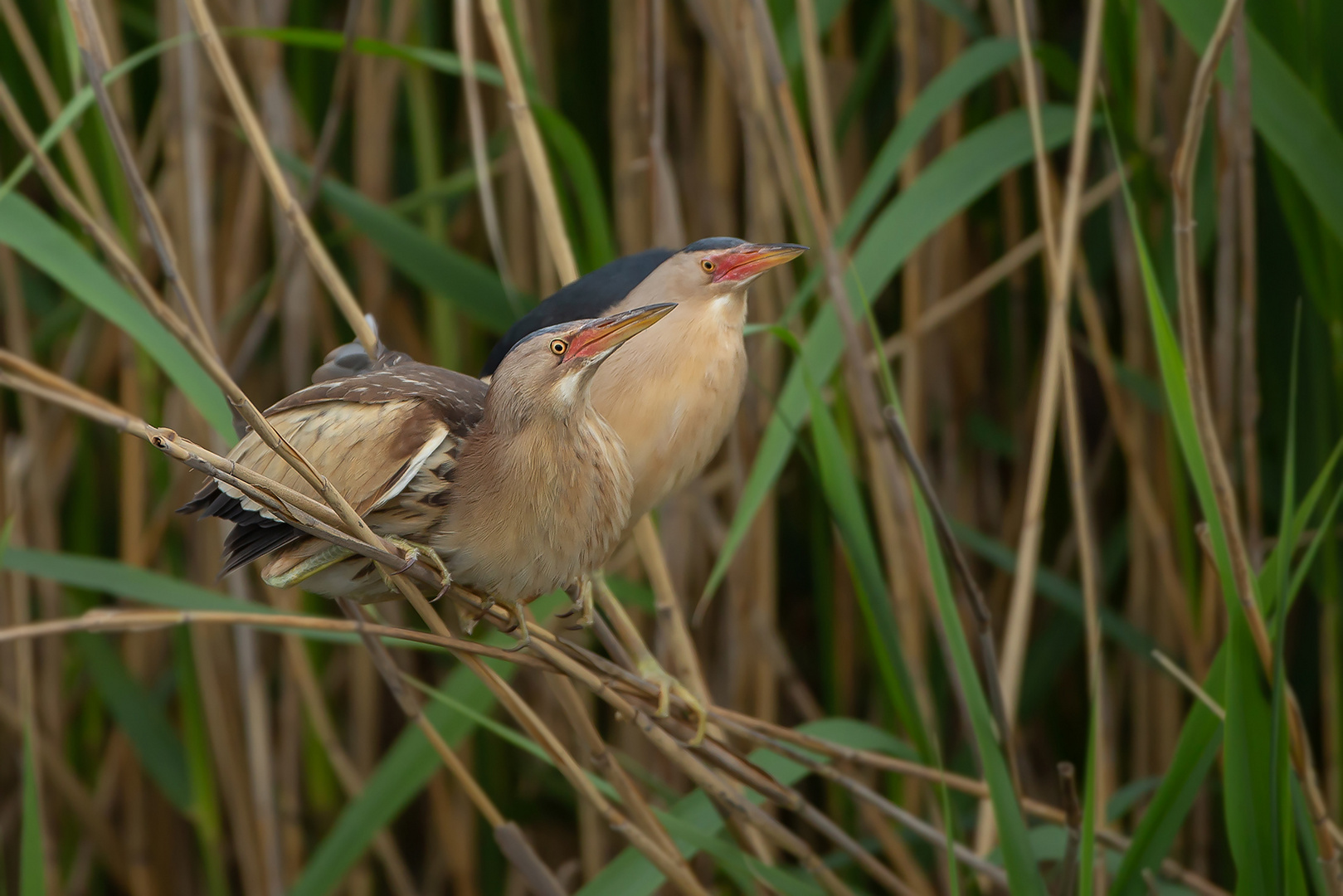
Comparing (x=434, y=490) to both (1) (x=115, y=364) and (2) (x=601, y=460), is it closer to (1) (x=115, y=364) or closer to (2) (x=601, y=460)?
(2) (x=601, y=460)

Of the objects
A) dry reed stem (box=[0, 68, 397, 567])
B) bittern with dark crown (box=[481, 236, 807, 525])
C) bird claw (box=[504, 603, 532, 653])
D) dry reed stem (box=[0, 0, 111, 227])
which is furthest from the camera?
dry reed stem (box=[0, 0, 111, 227])

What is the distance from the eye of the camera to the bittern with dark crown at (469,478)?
0.89 metres

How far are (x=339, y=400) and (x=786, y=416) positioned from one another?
40 cm

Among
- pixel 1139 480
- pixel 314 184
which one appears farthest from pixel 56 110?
pixel 1139 480

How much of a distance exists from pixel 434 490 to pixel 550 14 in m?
1.04

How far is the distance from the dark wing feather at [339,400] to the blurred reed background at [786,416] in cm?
18

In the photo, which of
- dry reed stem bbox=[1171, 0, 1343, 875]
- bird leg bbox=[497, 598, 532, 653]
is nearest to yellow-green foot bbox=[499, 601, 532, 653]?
bird leg bbox=[497, 598, 532, 653]

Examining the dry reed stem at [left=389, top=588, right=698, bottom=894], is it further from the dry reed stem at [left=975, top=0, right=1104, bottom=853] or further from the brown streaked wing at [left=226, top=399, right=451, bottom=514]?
the dry reed stem at [left=975, top=0, right=1104, bottom=853]

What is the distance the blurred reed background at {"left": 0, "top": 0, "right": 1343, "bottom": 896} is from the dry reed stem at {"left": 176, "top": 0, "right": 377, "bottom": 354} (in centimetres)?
2

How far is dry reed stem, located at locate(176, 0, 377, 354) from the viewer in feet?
3.22

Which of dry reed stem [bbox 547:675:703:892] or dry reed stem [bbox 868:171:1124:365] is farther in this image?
dry reed stem [bbox 868:171:1124:365]

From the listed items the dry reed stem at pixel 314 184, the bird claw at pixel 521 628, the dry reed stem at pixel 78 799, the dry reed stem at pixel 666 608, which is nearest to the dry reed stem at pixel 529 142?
the dry reed stem at pixel 314 184

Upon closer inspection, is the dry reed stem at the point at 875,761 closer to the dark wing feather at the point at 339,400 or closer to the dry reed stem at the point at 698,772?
the dry reed stem at the point at 698,772

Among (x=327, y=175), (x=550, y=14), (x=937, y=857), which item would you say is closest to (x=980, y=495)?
(x=937, y=857)
